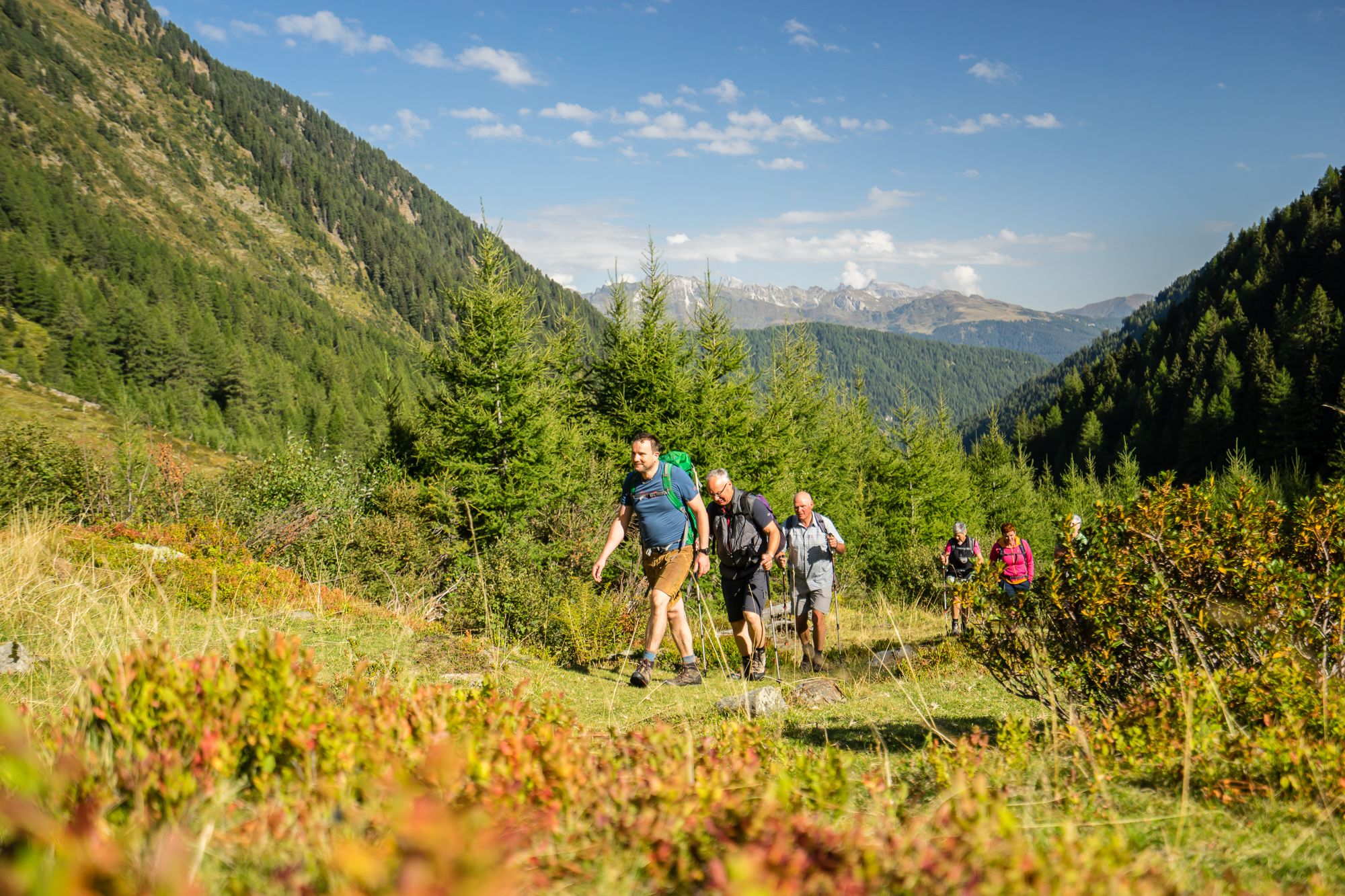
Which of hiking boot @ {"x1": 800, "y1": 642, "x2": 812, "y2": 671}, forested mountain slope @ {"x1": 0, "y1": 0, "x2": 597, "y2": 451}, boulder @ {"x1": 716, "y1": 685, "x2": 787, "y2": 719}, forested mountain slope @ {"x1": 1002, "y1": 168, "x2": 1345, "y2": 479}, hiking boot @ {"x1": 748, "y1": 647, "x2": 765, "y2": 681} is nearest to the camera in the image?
boulder @ {"x1": 716, "y1": 685, "x2": 787, "y2": 719}

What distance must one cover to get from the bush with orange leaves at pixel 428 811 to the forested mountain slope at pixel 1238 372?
6333 centimetres

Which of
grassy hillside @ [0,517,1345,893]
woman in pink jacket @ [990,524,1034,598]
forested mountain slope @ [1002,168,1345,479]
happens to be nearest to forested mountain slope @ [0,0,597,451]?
woman in pink jacket @ [990,524,1034,598]

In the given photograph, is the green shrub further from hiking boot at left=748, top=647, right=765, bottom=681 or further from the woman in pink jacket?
the woman in pink jacket

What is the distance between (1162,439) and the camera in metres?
84.2

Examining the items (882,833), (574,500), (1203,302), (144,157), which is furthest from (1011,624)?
(144,157)

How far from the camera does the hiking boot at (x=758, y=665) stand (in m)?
8.12

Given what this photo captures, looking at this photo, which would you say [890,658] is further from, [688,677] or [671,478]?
[671,478]

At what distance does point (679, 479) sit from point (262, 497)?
15.7m

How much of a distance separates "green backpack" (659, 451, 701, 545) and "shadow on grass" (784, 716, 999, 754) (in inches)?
89.2

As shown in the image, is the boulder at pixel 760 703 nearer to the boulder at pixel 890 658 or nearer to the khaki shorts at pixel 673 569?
the khaki shorts at pixel 673 569

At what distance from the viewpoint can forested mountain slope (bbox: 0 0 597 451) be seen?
9044 cm

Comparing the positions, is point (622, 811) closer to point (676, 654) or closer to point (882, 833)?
point (882, 833)

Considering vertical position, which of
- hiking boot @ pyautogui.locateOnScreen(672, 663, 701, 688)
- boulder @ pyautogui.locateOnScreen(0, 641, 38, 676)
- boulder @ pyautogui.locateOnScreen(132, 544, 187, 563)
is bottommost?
hiking boot @ pyautogui.locateOnScreen(672, 663, 701, 688)

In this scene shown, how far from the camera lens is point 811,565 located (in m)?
9.24
